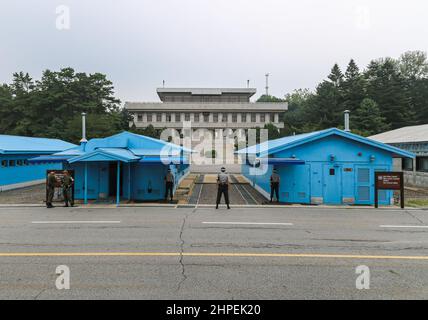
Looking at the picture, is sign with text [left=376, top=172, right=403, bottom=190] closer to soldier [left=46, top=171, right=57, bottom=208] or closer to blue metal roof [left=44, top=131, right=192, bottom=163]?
blue metal roof [left=44, top=131, right=192, bottom=163]

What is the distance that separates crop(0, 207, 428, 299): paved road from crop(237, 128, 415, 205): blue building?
3.85 metres

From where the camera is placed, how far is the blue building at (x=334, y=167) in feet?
57.8

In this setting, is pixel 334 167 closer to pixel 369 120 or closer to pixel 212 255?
pixel 212 255

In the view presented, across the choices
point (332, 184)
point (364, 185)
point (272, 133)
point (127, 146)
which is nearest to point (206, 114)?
point (272, 133)

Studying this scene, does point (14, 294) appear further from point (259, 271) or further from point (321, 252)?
point (321, 252)

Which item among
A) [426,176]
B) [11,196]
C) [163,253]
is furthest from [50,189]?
[426,176]

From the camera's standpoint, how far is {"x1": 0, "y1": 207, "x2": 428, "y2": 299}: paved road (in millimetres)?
5832

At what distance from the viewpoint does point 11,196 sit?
20469 millimetres

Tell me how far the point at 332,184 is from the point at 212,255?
11.7 metres

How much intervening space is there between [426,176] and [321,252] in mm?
22740

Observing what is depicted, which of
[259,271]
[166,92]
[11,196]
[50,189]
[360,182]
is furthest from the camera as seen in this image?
[166,92]

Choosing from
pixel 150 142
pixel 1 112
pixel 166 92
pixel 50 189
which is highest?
pixel 166 92

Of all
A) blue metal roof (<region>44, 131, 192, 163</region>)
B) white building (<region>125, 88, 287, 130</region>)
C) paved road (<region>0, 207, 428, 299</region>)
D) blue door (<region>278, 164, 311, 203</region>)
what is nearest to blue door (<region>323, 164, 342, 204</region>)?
blue door (<region>278, 164, 311, 203</region>)

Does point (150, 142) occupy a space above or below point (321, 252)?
above
